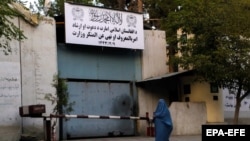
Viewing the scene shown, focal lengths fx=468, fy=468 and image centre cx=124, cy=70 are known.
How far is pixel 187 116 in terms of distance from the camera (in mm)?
19250

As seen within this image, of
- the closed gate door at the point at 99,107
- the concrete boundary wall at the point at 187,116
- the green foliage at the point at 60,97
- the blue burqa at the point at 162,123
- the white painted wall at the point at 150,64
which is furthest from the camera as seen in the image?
the white painted wall at the point at 150,64

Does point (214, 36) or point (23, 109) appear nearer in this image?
point (23, 109)

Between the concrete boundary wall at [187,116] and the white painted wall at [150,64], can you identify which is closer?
the concrete boundary wall at [187,116]

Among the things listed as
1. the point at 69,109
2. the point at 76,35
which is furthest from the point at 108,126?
the point at 76,35

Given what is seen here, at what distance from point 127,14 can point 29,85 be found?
5229 mm

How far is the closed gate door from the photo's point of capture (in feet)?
59.5

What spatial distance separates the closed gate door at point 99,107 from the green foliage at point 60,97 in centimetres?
121

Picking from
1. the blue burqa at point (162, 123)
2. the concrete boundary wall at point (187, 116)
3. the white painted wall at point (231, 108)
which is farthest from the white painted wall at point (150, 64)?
the blue burqa at point (162, 123)

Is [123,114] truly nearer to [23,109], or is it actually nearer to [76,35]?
[76,35]

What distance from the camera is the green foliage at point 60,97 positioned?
54.0ft

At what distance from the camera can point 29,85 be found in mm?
16500

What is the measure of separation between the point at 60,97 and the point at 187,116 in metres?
5.65

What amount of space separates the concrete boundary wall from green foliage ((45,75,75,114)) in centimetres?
449

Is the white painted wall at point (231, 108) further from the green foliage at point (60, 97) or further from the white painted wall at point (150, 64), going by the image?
the green foliage at point (60, 97)
